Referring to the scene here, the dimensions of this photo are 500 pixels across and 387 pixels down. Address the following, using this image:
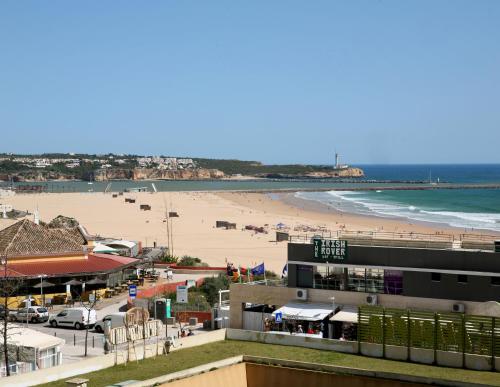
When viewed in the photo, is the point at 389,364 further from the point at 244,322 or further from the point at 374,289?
the point at 244,322

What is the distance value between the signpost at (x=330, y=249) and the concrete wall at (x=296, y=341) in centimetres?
357

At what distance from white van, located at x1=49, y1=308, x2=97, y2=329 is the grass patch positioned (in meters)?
9.35

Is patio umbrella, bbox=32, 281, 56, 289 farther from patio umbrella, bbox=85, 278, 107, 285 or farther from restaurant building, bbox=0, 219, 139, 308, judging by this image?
patio umbrella, bbox=85, 278, 107, 285

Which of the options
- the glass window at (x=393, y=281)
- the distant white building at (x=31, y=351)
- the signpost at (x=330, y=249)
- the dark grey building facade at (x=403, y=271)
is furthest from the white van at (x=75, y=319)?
the glass window at (x=393, y=281)

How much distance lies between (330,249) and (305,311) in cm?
202

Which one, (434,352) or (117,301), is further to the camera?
(117,301)

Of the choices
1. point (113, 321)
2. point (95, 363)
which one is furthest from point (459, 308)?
point (113, 321)

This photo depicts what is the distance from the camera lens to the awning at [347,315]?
61.0 feet

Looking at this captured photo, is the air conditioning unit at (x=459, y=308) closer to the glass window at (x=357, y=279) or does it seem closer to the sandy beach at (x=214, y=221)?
the glass window at (x=357, y=279)

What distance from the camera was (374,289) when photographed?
19969 millimetres

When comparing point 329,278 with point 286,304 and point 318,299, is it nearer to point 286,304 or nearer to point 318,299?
point 318,299

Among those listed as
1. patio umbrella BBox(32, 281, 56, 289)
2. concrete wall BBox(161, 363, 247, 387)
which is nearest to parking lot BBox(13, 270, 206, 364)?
patio umbrella BBox(32, 281, 56, 289)

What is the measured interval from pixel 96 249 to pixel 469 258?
2620 centimetres

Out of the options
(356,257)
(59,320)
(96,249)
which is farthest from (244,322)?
(96,249)
